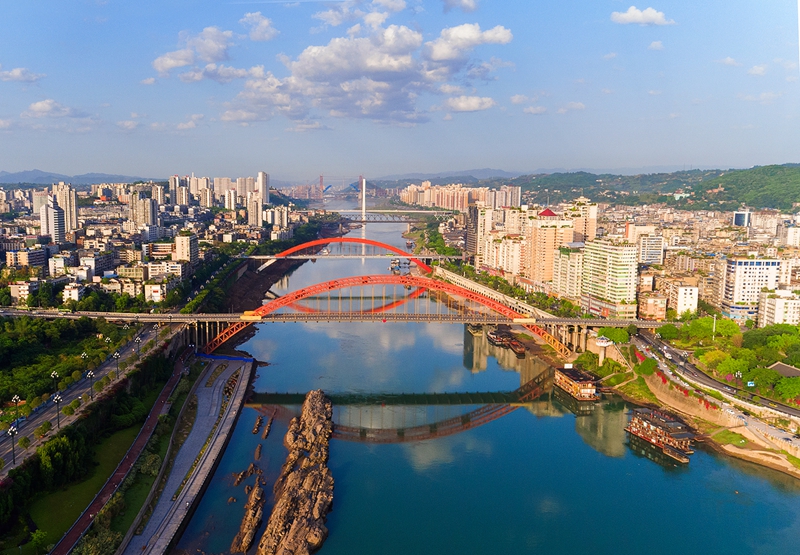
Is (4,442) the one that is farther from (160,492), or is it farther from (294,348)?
(294,348)

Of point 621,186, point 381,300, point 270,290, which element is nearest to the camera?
point 381,300

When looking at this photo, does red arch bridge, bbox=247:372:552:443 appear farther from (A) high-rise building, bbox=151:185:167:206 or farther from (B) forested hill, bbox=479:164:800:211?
(B) forested hill, bbox=479:164:800:211

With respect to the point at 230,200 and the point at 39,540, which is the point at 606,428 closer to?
the point at 39,540

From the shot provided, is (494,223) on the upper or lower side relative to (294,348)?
upper

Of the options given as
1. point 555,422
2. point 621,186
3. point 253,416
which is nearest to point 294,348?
point 253,416

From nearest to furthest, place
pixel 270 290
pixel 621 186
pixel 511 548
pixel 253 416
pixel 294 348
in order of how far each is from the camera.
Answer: pixel 511 548, pixel 253 416, pixel 294 348, pixel 270 290, pixel 621 186

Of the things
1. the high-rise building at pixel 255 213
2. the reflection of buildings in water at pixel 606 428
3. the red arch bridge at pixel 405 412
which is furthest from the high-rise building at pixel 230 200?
the reflection of buildings in water at pixel 606 428

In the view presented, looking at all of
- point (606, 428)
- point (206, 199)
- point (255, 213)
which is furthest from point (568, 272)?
point (206, 199)
